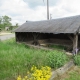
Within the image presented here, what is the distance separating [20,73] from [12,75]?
353mm

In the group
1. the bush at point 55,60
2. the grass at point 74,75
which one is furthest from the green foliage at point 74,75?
the bush at point 55,60

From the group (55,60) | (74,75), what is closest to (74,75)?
(74,75)

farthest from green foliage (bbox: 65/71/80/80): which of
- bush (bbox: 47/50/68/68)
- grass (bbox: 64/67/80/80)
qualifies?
bush (bbox: 47/50/68/68)

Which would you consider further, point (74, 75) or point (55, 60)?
point (55, 60)

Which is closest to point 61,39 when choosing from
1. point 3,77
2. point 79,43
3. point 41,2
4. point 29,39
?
point 79,43

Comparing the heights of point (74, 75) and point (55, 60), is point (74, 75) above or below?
below

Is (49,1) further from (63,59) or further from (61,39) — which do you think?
(63,59)

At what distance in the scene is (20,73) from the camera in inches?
181

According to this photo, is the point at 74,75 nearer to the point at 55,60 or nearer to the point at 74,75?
the point at 74,75

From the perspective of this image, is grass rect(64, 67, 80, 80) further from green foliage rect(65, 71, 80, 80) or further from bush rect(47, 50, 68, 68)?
bush rect(47, 50, 68, 68)

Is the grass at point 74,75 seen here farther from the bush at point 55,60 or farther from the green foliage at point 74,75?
the bush at point 55,60

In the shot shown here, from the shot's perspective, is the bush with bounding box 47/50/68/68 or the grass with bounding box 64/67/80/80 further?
the bush with bounding box 47/50/68/68

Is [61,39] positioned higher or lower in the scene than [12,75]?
higher

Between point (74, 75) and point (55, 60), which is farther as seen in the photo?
point (55, 60)
